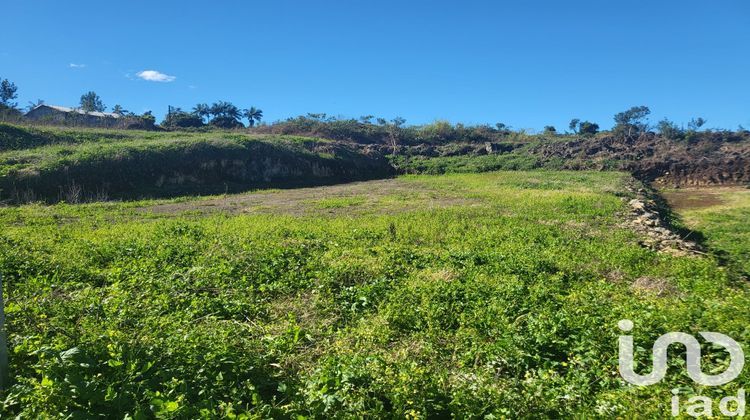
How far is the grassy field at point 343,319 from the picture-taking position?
3734 millimetres

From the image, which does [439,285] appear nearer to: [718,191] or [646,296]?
[646,296]

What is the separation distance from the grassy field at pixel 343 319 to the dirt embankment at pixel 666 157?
95.8ft

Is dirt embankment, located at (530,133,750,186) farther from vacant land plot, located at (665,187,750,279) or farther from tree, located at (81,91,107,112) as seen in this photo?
tree, located at (81,91,107,112)

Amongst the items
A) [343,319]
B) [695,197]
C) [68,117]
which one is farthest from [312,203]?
[68,117]

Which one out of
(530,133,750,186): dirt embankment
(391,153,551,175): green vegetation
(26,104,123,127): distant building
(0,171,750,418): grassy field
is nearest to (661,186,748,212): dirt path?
(530,133,750,186): dirt embankment

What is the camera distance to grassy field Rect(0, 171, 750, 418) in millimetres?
3734

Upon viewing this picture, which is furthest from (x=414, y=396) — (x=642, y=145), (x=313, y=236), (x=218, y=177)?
(x=642, y=145)

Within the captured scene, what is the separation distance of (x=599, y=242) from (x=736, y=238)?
578cm

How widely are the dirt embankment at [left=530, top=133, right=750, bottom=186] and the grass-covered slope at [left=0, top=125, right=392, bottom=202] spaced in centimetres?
2020

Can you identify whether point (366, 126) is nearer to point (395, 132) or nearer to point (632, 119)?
point (395, 132)

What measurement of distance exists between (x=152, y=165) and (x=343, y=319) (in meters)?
23.3

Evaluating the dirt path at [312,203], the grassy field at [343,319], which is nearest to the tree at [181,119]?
the dirt path at [312,203]

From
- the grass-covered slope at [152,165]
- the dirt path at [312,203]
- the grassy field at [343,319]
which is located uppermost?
the grass-covered slope at [152,165]

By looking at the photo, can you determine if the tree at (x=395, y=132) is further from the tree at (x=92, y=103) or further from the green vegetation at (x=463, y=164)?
the tree at (x=92, y=103)
